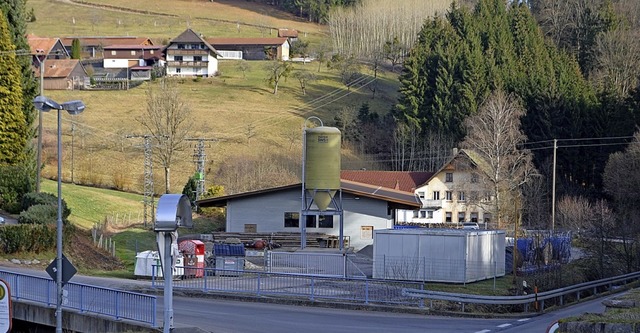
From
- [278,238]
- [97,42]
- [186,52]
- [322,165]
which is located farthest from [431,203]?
[97,42]

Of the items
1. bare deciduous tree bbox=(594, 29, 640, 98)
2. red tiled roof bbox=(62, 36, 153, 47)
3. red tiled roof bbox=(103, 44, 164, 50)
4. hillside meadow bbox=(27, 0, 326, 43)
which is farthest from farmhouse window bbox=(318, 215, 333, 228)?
hillside meadow bbox=(27, 0, 326, 43)

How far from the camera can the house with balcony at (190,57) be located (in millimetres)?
120375

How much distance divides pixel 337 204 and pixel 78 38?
9763 centimetres

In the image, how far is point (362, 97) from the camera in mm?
109750

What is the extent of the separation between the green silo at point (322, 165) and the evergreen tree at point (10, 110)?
16.5 metres

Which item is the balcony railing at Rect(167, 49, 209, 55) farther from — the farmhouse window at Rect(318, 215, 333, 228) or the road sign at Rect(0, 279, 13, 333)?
the road sign at Rect(0, 279, 13, 333)

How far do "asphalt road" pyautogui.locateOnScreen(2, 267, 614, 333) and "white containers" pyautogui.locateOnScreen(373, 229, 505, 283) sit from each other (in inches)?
202

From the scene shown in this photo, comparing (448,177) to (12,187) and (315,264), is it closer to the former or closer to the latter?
(12,187)

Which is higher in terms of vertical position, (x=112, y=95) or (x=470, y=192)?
(x=112, y=95)

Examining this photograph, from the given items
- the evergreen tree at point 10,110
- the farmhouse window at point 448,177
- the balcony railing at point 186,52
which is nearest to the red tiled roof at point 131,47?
the balcony railing at point 186,52

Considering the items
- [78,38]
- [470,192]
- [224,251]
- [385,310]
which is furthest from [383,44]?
Result: [385,310]

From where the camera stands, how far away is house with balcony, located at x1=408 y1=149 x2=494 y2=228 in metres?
71.8

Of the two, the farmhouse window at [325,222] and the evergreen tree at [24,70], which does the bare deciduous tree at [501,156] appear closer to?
the farmhouse window at [325,222]

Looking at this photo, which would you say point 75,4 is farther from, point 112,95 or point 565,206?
point 565,206
